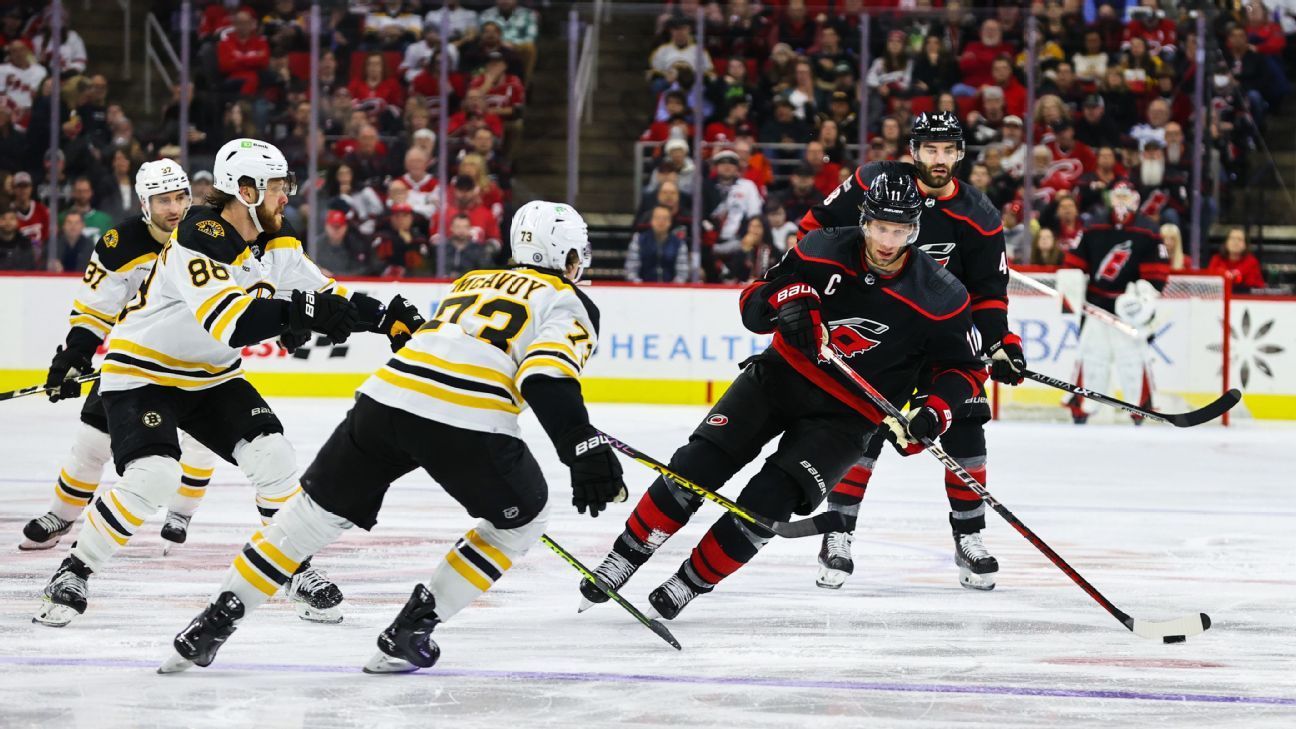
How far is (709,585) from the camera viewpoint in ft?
13.8

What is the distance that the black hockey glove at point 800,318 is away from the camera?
13.8ft

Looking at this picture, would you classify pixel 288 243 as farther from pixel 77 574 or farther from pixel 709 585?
pixel 709 585

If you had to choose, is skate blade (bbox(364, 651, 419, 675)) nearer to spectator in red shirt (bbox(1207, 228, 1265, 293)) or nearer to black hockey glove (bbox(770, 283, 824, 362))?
black hockey glove (bbox(770, 283, 824, 362))

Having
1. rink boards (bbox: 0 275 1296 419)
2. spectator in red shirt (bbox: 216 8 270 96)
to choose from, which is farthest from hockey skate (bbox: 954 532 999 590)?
spectator in red shirt (bbox: 216 8 270 96)

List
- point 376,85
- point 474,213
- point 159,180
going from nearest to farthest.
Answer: point 159,180 → point 474,213 → point 376,85

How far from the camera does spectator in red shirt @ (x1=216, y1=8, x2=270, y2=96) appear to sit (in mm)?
10805

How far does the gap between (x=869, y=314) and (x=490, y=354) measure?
1.29 metres

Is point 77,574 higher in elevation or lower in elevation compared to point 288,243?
lower

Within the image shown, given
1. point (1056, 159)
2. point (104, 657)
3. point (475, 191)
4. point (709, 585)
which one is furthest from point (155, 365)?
point (1056, 159)

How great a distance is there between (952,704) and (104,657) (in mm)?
1792

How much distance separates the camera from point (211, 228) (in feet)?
12.7

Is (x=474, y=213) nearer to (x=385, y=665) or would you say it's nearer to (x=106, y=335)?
(x=106, y=335)

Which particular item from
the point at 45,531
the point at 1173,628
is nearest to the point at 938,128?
the point at 1173,628

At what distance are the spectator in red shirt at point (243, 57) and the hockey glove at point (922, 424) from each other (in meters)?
7.41
